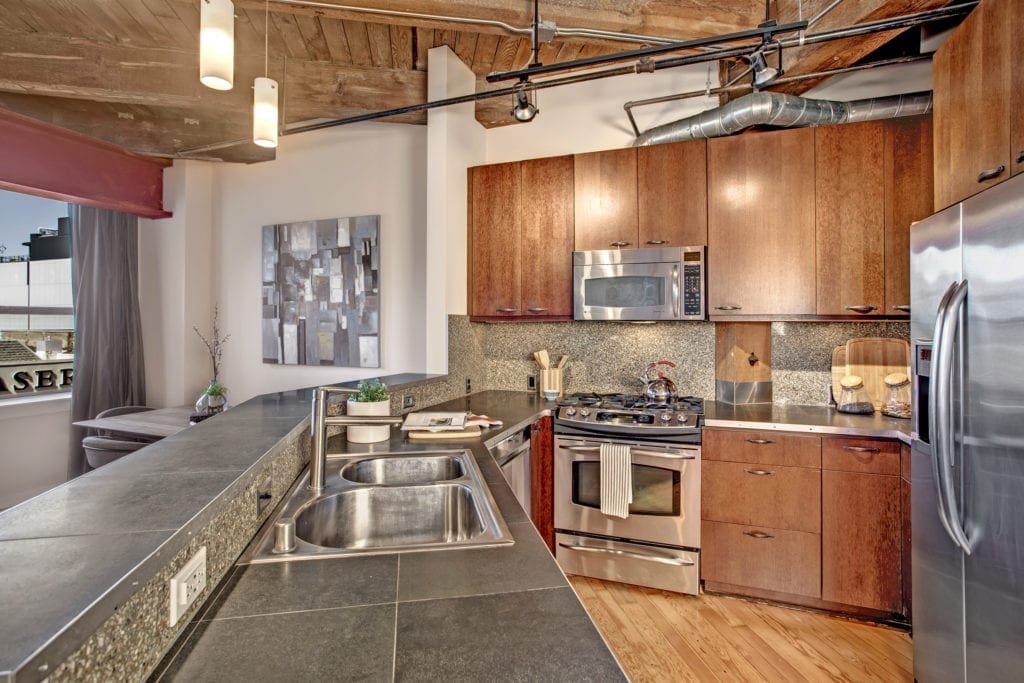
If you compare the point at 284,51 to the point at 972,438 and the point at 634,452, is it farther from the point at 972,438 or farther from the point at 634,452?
the point at 972,438

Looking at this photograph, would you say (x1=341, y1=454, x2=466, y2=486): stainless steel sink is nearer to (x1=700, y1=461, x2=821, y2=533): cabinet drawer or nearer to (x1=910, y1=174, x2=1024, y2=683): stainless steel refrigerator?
(x1=700, y1=461, x2=821, y2=533): cabinet drawer

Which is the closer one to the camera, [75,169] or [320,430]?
[320,430]

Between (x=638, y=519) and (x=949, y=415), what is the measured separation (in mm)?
1416

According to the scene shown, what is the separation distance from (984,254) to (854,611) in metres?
1.74

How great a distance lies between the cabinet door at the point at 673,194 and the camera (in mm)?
2779

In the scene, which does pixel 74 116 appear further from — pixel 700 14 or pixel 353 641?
pixel 353 641

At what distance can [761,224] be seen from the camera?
8.79 feet

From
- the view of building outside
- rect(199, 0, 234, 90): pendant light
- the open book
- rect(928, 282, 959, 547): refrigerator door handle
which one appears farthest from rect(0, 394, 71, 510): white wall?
rect(928, 282, 959, 547): refrigerator door handle

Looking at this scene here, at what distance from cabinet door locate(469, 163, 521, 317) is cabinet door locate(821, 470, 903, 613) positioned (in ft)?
6.27

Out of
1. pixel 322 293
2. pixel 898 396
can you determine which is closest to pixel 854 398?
pixel 898 396

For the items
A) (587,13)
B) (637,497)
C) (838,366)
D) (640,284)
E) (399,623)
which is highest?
(587,13)

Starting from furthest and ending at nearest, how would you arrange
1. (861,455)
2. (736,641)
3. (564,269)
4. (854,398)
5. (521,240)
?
(521,240)
(564,269)
(854,398)
(861,455)
(736,641)

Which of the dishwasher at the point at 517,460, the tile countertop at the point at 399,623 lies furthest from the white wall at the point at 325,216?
the tile countertop at the point at 399,623

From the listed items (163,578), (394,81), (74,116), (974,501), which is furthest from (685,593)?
(74,116)
